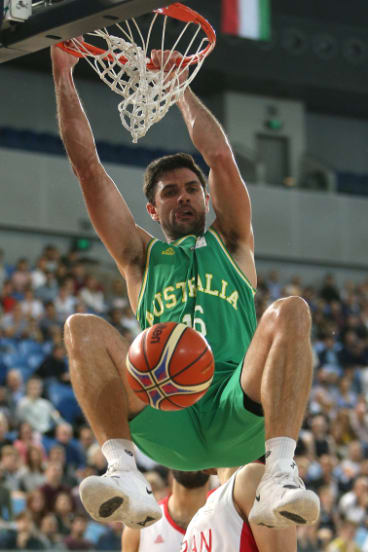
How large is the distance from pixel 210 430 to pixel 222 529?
→ 0.61 m

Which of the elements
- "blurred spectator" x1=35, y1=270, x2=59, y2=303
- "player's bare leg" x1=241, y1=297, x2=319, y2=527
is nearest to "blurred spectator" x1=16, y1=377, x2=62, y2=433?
"blurred spectator" x1=35, y1=270, x2=59, y2=303

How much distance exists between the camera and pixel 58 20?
4.57m

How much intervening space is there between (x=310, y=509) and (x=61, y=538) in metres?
5.91

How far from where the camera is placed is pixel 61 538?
379 inches

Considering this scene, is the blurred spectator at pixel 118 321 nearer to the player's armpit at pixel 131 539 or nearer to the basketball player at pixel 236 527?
the player's armpit at pixel 131 539

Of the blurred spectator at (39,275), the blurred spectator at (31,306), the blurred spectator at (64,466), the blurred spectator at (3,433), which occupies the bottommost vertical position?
the blurred spectator at (64,466)

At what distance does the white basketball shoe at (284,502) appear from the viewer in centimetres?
415

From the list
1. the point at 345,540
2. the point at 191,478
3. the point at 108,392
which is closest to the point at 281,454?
the point at 108,392

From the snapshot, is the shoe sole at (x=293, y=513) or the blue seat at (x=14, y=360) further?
the blue seat at (x=14, y=360)

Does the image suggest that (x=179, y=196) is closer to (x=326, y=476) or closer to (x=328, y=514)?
(x=328, y=514)

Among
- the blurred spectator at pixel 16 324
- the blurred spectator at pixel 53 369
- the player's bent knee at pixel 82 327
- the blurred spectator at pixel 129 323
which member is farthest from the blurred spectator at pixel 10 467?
the player's bent knee at pixel 82 327

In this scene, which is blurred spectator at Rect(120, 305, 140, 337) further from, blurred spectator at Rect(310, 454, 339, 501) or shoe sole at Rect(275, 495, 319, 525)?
shoe sole at Rect(275, 495, 319, 525)

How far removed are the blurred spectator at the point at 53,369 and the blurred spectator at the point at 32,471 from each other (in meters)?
1.97

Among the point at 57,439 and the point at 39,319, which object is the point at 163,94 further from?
the point at 39,319
